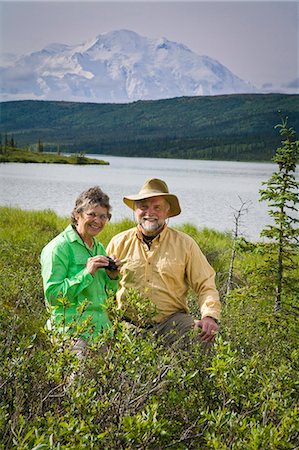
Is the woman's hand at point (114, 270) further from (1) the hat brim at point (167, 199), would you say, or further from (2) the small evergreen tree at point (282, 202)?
(2) the small evergreen tree at point (282, 202)

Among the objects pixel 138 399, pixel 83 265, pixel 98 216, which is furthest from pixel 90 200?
pixel 138 399

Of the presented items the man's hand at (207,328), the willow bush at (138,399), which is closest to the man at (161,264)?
the man's hand at (207,328)

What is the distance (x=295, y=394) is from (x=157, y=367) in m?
1.09

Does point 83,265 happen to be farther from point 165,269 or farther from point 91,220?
point 165,269

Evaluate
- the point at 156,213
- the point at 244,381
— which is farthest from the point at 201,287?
the point at 244,381

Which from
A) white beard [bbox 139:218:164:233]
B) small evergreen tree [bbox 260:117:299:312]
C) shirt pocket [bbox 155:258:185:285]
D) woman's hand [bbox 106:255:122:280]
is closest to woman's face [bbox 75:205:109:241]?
woman's hand [bbox 106:255:122:280]

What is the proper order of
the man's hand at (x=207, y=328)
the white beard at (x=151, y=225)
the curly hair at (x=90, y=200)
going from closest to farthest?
1. the man's hand at (x=207, y=328)
2. the curly hair at (x=90, y=200)
3. the white beard at (x=151, y=225)

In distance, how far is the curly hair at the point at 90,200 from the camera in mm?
5699

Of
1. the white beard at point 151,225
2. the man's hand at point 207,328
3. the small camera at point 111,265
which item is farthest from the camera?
the white beard at point 151,225

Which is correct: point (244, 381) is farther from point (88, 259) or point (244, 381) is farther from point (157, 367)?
point (88, 259)

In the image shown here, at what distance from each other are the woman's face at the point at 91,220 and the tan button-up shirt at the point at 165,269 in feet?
1.98

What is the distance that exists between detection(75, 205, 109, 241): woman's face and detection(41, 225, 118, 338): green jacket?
0.09 meters

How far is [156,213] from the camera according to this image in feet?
20.3

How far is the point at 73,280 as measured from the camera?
17.4ft
